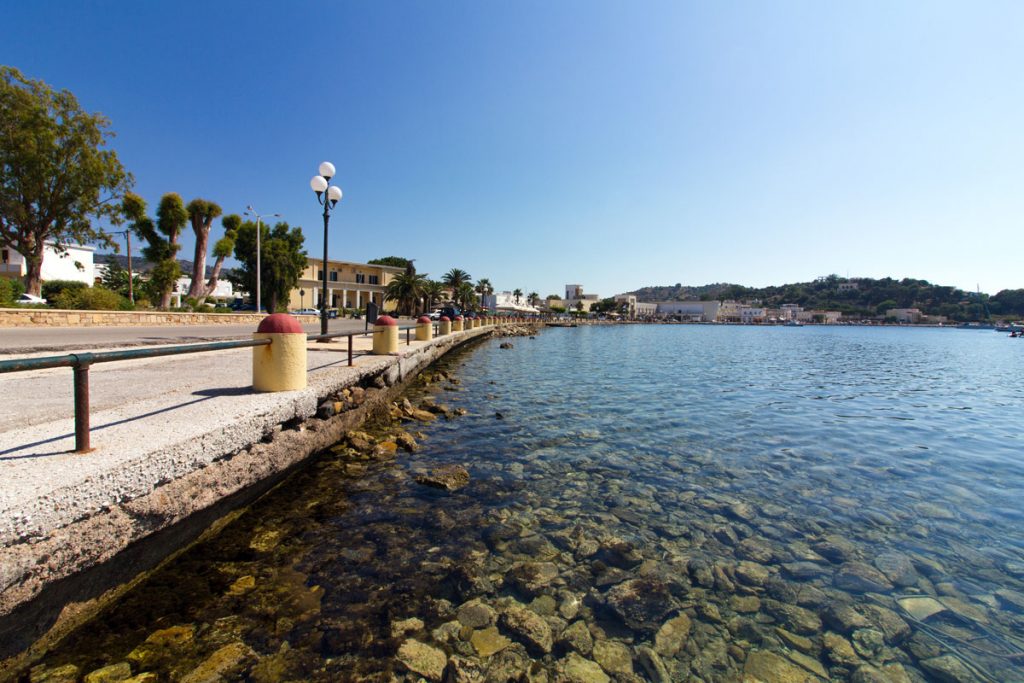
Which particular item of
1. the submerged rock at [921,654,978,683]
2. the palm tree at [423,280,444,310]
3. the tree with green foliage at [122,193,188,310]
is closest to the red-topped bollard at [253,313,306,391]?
the submerged rock at [921,654,978,683]

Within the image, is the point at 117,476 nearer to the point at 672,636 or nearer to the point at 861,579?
the point at 672,636

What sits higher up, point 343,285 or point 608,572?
point 343,285

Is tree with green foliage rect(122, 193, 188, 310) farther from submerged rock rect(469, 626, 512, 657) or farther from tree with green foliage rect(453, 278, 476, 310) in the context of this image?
tree with green foliage rect(453, 278, 476, 310)

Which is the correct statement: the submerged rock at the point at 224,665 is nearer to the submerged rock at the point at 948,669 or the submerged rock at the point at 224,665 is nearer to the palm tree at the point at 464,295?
the submerged rock at the point at 948,669

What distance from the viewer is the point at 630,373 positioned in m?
19.4

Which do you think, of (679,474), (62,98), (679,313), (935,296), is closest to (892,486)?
(679,474)

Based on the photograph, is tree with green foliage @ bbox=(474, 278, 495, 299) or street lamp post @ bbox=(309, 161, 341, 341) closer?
street lamp post @ bbox=(309, 161, 341, 341)

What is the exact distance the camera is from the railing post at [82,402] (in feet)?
9.30

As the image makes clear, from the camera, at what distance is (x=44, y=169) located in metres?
24.5

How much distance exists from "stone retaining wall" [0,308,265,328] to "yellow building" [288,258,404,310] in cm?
3675

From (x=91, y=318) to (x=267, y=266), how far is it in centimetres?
2763

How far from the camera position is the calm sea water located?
2.97 metres

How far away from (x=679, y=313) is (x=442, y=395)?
202 m

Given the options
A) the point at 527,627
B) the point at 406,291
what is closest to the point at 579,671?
the point at 527,627
